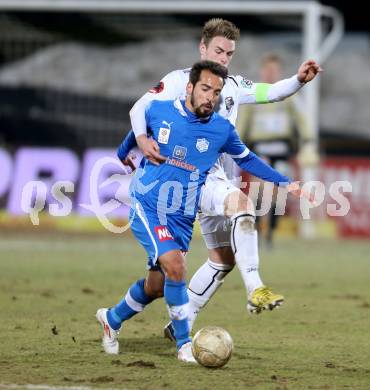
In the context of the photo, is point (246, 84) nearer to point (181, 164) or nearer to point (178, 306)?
point (181, 164)

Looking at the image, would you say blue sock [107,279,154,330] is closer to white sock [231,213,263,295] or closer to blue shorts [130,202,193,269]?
blue shorts [130,202,193,269]

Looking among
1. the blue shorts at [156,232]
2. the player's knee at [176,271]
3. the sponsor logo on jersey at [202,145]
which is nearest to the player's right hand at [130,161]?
the blue shorts at [156,232]

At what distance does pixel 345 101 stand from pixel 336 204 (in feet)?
27.1

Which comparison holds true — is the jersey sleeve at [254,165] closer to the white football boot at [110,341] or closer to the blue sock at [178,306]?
the blue sock at [178,306]

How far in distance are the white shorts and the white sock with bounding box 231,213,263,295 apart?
0.17 meters

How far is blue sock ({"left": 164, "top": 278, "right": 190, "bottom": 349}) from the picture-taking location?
6.58 m

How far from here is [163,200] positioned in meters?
6.74

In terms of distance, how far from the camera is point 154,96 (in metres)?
7.08

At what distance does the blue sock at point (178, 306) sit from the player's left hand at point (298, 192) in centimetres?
101

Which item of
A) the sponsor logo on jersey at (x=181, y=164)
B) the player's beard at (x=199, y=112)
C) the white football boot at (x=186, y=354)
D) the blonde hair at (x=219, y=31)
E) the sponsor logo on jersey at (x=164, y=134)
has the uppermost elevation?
the blonde hair at (x=219, y=31)

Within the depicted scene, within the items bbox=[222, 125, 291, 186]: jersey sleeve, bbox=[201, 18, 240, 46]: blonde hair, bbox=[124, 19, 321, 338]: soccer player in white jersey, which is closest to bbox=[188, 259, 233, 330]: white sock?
bbox=[124, 19, 321, 338]: soccer player in white jersey

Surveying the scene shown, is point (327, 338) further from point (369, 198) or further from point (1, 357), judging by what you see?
point (369, 198)

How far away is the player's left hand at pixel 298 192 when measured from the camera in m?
7.00

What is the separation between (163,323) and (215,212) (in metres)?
1.80
